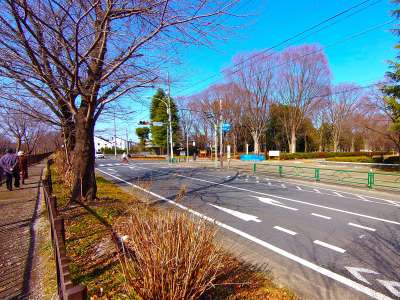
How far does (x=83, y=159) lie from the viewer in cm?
721

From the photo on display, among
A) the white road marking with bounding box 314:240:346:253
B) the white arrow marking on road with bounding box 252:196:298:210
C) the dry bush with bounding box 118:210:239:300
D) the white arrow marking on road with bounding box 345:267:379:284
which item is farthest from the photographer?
the white arrow marking on road with bounding box 252:196:298:210

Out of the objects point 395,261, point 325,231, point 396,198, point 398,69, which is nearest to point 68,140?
point 325,231

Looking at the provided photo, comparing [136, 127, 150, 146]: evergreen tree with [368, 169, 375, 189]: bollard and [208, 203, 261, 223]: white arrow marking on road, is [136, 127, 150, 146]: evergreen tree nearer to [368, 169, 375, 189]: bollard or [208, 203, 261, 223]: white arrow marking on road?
[368, 169, 375, 189]: bollard

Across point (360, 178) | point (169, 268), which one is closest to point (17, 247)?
point (169, 268)

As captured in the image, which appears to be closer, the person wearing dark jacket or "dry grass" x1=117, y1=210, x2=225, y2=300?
"dry grass" x1=117, y1=210, x2=225, y2=300

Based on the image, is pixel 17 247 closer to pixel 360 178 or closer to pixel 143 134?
pixel 360 178

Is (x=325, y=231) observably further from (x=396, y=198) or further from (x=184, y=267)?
(x=396, y=198)

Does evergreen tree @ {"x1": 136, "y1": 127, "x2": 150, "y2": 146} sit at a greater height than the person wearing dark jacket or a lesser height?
greater


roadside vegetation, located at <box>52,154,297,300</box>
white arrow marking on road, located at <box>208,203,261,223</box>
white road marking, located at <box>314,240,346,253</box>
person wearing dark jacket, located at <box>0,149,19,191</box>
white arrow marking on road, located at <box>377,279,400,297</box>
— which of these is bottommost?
white road marking, located at <box>314,240,346,253</box>

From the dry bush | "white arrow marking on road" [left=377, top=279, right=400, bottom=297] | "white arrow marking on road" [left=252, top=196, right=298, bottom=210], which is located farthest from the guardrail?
the dry bush

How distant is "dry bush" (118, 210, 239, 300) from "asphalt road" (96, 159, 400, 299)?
2.78 feet

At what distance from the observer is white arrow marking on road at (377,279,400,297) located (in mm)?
3469

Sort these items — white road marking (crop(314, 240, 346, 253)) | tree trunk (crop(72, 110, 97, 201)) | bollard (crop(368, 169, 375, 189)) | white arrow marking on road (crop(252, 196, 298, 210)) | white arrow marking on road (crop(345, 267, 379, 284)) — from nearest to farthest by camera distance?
1. white arrow marking on road (crop(345, 267, 379, 284))
2. white road marking (crop(314, 240, 346, 253))
3. tree trunk (crop(72, 110, 97, 201))
4. white arrow marking on road (crop(252, 196, 298, 210))
5. bollard (crop(368, 169, 375, 189))

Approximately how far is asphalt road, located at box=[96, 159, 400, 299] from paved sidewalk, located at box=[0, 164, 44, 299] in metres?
2.16
